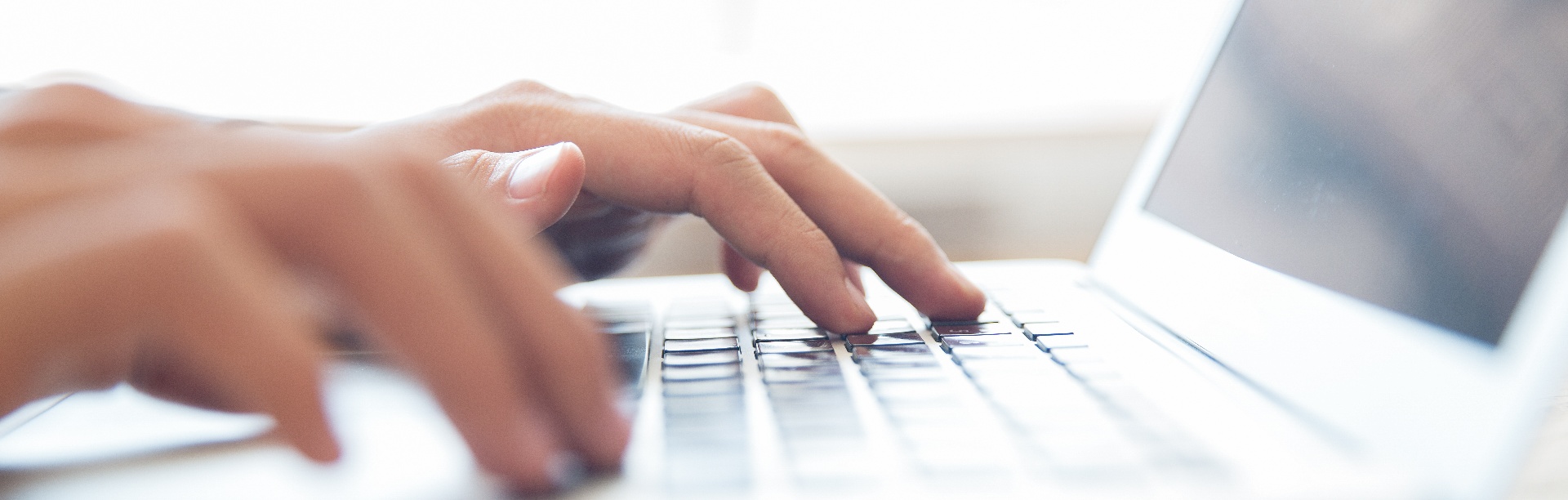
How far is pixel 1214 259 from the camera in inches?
18.9

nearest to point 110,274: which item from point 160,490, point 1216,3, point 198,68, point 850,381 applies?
point 160,490

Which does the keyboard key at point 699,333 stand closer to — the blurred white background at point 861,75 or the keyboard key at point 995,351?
the keyboard key at point 995,351

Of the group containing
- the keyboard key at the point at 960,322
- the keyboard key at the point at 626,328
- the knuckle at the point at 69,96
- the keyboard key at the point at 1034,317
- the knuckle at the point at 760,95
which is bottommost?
the keyboard key at the point at 626,328

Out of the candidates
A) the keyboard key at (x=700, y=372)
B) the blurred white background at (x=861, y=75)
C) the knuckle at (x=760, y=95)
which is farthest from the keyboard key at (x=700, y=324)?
the blurred white background at (x=861, y=75)

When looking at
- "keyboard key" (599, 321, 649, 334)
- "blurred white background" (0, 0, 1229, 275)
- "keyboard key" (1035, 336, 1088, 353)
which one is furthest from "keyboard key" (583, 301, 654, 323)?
"blurred white background" (0, 0, 1229, 275)

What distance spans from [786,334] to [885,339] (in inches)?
2.1

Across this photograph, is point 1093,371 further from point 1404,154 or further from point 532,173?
point 532,173

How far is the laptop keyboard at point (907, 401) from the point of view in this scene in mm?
270

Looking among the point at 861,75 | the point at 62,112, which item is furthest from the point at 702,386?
the point at 861,75

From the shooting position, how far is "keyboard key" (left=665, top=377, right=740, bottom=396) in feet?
1.18

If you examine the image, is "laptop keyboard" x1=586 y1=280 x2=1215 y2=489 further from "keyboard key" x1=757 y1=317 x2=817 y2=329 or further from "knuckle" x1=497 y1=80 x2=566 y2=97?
"knuckle" x1=497 y1=80 x2=566 y2=97

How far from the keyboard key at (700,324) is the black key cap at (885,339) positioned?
79 mm

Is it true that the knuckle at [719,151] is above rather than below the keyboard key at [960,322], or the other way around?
above

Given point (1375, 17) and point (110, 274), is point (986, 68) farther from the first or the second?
point (110, 274)
